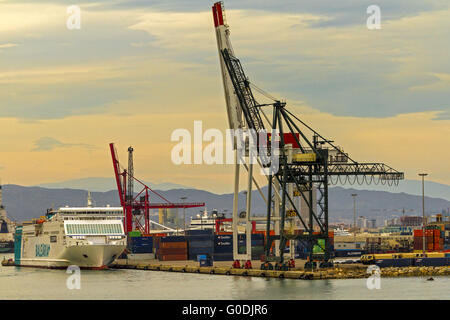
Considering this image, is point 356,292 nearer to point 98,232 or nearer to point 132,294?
point 132,294

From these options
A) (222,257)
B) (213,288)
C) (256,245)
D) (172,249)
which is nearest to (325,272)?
(213,288)

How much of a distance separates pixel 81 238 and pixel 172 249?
19.3 m

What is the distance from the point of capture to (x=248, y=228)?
9231 cm

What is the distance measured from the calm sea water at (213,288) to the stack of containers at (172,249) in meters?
29.6

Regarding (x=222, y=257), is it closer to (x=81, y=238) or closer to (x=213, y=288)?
(x=81, y=238)

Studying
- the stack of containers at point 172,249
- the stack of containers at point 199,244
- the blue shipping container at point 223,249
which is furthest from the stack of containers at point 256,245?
the stack of containers at point 172,249

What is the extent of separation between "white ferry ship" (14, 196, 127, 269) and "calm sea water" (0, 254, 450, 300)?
1226 centimetres

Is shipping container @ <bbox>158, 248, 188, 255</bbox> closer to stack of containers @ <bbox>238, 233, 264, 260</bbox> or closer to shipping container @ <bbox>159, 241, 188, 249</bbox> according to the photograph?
shipping container @ <bbox>159, 241, 188, 249</bbox>

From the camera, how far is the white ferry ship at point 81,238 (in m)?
105

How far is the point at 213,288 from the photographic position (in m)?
75.7
